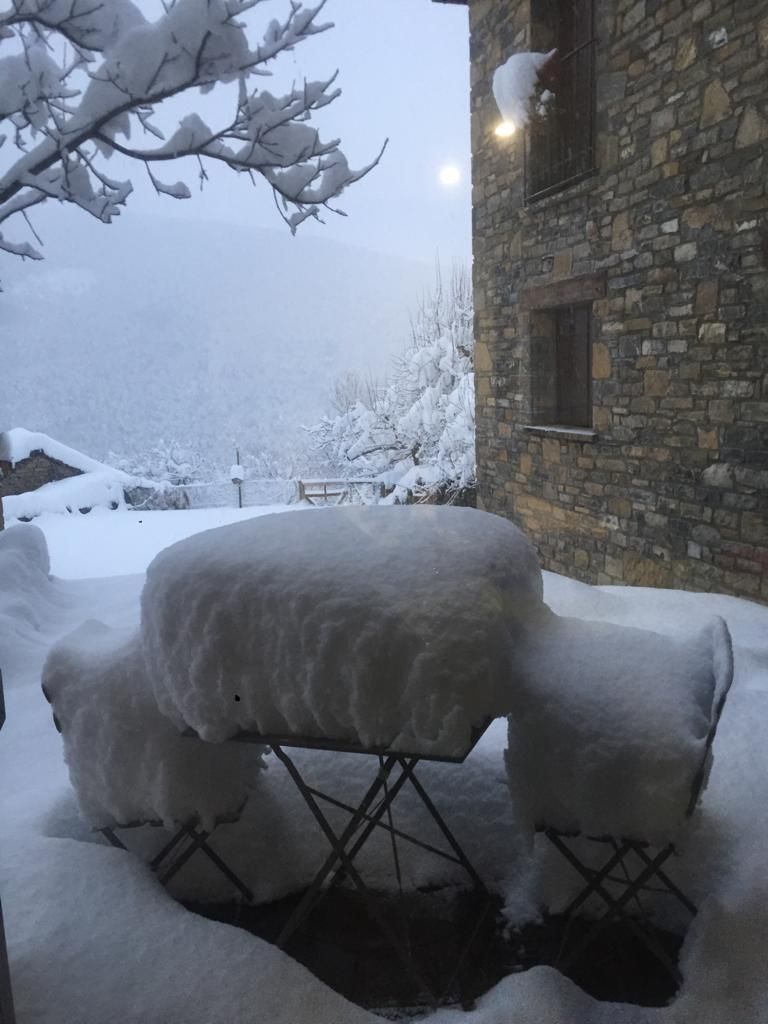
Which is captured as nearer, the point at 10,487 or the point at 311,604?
the point at 311,604

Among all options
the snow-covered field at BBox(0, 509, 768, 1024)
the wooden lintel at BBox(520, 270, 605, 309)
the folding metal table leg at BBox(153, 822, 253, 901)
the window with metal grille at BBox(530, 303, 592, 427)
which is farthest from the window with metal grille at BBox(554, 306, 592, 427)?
the folding metal table leg at BBox(153, 822, 253, 901)

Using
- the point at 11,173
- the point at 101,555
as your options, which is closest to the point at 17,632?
the point at 101,555

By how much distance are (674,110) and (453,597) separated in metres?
3.54

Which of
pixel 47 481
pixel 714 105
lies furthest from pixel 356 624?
pixel 47 481

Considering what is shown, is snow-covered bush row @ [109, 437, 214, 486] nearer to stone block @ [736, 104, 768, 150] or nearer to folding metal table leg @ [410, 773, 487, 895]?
stone block @ [736, 104, 768, 150]

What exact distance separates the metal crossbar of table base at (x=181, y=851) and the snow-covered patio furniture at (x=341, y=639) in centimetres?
27

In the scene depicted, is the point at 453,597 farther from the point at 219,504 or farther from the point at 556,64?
the point at 219,504

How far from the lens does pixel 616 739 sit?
1365 millimetres

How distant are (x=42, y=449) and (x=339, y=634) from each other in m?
5.99

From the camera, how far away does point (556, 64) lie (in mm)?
4656

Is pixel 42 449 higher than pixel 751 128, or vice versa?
pixel 751 128

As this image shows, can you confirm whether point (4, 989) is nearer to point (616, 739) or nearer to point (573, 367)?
point (616, 739)

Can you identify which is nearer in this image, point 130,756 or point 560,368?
point 130,756

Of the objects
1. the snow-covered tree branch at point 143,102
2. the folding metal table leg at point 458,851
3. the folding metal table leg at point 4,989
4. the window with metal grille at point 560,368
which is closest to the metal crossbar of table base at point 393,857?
the folding metal table leg at point 458,851
